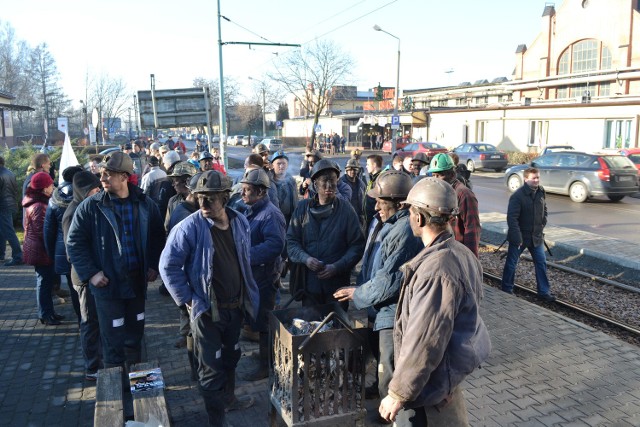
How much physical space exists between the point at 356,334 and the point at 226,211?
4.83 ft

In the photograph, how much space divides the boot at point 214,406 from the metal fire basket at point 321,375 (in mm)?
555

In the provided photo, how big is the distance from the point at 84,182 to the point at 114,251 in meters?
0.98

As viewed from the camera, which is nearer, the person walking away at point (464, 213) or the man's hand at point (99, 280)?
the man's hand at point (99, 280)

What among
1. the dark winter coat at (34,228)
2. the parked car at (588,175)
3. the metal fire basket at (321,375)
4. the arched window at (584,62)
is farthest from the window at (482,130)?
the metal fire basket at (321,375)

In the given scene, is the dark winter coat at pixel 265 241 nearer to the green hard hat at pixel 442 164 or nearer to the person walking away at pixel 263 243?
the person walking away at pixel 263 243

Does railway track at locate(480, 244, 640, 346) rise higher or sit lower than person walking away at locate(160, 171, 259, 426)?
lower

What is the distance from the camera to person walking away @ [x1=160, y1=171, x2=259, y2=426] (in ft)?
12.6

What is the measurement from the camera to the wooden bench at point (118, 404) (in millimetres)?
3197

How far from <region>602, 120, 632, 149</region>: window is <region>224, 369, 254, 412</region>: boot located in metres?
31.7

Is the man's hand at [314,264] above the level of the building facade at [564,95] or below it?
below

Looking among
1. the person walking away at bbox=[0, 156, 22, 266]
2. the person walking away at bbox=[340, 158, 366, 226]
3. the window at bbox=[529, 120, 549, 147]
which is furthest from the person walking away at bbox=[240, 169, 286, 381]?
the window at bbox=[529, 120, 549, 147]

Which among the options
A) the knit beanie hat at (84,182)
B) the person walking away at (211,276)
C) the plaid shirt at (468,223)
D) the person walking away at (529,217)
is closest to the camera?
the person walking away at (211,276)

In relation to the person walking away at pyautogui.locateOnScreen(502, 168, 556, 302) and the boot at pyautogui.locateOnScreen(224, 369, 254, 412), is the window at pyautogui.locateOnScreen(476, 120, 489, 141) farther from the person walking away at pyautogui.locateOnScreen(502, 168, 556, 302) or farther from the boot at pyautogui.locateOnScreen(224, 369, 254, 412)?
the boot at pyautogui.locateOnScreen(224, 369, 254, 412)

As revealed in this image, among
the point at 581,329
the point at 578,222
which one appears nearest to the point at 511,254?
the point at 581,329
